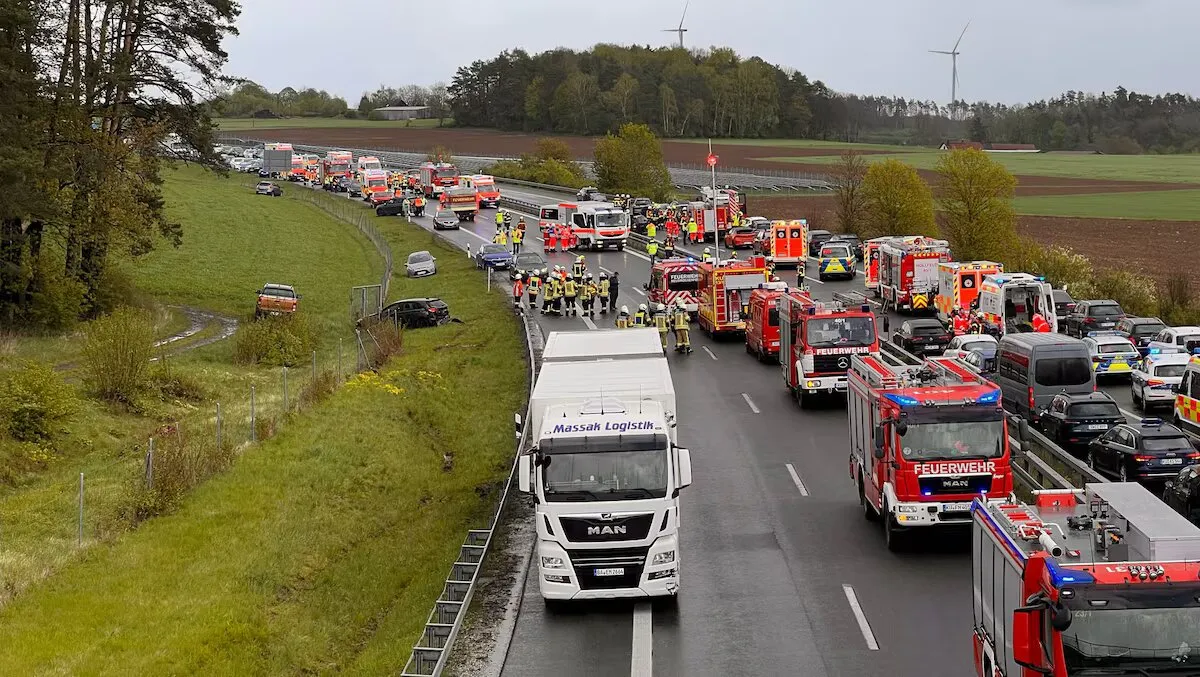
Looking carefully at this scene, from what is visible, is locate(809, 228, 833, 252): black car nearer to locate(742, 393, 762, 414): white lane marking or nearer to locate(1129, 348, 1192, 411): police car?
locate(1129, 348, 1192, 411): police car

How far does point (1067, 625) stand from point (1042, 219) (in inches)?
3962

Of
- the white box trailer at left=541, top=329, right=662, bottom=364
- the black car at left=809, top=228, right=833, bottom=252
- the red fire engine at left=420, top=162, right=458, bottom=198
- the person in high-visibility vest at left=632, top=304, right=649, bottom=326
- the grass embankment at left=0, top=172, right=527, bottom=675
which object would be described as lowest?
the grass embankment at left=0, top=172, right=527, bottom=675

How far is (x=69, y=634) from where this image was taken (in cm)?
1748

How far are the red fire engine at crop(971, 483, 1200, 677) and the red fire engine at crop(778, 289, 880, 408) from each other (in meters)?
19.4

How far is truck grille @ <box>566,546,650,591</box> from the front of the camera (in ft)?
59.1

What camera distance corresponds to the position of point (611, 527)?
17875 mm

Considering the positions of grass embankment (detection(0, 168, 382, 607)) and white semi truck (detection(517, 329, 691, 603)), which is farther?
grass embankment (detection(0, 168, 382, 607))

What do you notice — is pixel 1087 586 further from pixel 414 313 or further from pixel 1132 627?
pixel 414 313

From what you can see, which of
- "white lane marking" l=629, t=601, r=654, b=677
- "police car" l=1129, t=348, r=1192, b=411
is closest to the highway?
"white lane marking" l=629, t=601, r=654, b=677

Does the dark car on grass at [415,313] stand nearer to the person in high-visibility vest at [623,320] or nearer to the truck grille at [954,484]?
the person in high-visibility vest at [623,320]

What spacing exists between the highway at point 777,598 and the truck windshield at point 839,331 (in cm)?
435

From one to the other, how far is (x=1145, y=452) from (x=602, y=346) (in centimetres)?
1054

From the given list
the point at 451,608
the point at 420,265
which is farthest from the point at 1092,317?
the point at 420,265

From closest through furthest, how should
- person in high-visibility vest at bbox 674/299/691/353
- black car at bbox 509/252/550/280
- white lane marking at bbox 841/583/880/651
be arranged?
white lane marking at bbox 841/583/880/651 < person in high-visibility vest at bbox 674/299/691/353 < black car at bbox 509/252/550/280
